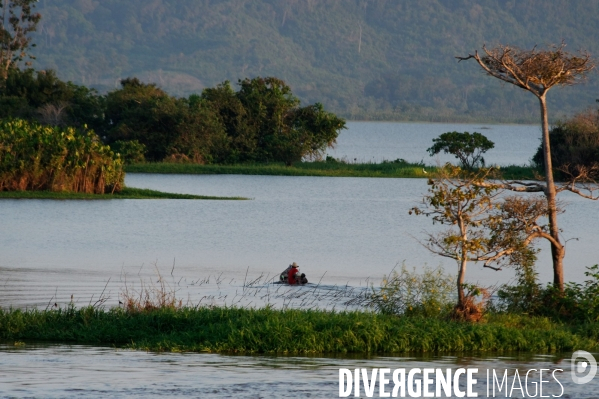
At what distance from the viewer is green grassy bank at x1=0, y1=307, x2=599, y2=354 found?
15.2 m

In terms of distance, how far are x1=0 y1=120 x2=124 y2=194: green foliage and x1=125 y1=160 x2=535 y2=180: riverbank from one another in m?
16.5

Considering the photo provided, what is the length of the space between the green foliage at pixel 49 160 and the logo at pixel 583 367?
99.3 feet

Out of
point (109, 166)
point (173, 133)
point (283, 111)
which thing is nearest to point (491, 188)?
point (109, 166)

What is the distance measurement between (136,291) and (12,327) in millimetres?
4859

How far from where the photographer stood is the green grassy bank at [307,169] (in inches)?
2441

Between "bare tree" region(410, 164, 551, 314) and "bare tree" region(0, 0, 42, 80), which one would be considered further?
"bare tree" region(0, 0, 42, 80)

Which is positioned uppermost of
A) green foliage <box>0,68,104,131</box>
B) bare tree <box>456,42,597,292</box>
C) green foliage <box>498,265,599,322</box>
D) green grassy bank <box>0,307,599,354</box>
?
green foliage <box>0,68,104,131</box>

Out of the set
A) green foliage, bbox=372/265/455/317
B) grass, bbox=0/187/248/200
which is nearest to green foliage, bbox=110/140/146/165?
grass, bbox=0/187/248/200

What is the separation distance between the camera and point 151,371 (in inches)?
530

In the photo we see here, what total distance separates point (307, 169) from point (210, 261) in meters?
38.4

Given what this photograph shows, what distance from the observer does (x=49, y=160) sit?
42.9m

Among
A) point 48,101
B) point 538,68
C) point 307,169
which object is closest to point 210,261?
point 538,68

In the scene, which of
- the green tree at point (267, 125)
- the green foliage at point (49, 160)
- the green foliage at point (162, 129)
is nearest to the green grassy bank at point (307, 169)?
the green tree at point (267, 125)

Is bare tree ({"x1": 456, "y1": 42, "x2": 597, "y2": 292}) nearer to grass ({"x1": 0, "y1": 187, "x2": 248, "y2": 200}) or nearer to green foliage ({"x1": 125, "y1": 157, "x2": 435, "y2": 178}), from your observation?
grass ({"x1": 0, "y1": 187, "x2": 248, "y2": 200})
